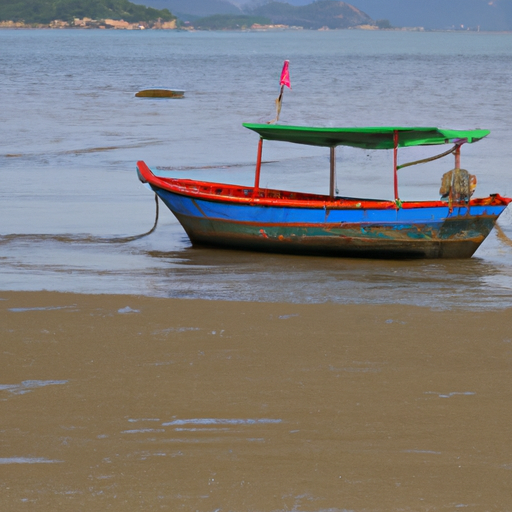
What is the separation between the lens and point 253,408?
4703mm

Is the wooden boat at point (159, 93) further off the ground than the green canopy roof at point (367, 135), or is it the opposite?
the wooden boat at point (159, 93)

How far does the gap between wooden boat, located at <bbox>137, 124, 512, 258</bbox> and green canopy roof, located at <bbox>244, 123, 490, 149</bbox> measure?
0.04 feet

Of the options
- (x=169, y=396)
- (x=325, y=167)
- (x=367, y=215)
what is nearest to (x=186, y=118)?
(x=325, y=167)

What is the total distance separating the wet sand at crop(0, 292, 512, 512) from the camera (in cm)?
384

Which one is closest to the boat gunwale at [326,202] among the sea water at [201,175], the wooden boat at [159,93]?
the sea water at [201,175]

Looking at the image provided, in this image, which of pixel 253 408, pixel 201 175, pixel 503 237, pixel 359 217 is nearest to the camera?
pixel 253 408

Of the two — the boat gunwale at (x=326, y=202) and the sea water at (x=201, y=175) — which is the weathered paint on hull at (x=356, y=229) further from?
the sea water at (x=201, y=175)

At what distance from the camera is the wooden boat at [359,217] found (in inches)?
351

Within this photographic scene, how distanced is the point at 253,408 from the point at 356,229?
4695 millimetres

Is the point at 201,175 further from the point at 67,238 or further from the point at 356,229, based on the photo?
the point at 356,229

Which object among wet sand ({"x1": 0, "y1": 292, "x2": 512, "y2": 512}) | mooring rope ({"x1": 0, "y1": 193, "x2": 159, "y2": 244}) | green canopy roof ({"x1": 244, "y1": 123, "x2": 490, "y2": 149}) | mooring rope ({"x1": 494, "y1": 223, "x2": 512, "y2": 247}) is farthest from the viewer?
mooring rope ({"x1": 494, "y1": 223, "x2": 512, "y2": 247})

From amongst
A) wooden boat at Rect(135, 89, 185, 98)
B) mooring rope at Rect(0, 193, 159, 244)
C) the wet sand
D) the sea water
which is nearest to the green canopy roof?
the sea water

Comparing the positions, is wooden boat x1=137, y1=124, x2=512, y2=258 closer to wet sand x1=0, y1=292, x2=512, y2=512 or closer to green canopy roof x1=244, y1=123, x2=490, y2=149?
green canopy roof x1=244, y1=123, x2=490, y2=149

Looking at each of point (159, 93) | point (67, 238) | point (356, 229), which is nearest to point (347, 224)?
point (356, 229)
